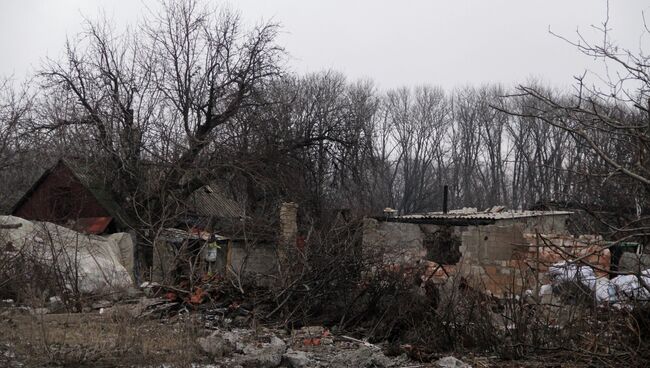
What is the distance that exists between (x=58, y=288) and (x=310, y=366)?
4336 mm

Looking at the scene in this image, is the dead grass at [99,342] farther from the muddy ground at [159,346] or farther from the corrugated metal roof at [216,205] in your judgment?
the corrugated metal roof at [216,205]

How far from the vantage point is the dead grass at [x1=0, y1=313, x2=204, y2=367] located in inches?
259

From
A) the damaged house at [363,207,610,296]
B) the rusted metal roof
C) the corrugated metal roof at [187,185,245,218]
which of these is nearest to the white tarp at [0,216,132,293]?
the damaged house at [363,207,610,296]

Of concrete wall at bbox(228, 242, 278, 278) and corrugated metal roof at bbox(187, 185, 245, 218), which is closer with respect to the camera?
concrete wall at bbox(228, 242, 278, 278)

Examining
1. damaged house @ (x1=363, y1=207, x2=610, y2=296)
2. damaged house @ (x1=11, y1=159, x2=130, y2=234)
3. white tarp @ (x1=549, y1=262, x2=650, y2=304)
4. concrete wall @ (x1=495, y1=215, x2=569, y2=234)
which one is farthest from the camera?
damaged house @ (x1=11, y1=159, x2=130, y2=234)

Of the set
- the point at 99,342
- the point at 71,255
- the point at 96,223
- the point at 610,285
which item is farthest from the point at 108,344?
the point at 96,223

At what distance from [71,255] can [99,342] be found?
17.8 feet

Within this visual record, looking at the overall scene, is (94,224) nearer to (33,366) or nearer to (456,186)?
(33,366)

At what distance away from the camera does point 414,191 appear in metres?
50.2

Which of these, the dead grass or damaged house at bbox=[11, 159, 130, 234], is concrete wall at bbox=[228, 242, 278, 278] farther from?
damaged house at bbox=[11, 159, 130, 234]

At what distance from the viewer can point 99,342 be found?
22.7ft

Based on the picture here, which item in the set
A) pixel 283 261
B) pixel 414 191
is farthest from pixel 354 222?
pixel 414 191

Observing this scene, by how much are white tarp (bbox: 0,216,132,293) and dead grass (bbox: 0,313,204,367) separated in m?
2.25

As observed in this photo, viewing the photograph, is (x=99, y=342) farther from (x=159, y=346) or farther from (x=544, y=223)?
(x=544, y=223)
